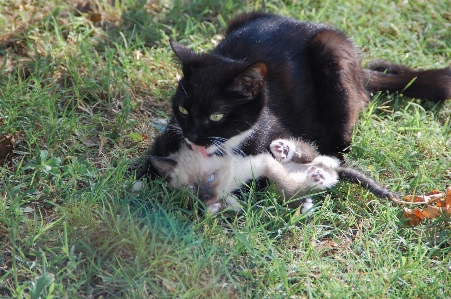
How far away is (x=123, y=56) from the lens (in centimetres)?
452

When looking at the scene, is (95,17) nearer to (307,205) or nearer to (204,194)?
(204,194)

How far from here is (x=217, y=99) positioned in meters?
3.40

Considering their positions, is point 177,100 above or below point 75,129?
above

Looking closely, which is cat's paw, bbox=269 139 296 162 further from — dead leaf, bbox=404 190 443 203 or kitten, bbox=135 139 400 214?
dead leaf, bbox=404 190 443 203

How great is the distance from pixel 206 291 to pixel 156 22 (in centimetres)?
286

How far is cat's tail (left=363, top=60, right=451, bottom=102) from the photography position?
14.3 ft

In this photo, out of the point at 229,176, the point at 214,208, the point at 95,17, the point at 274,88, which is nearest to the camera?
the point at 214,208

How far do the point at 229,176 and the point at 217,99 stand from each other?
0.47m

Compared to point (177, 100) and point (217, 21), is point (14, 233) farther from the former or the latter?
point (217, 21)

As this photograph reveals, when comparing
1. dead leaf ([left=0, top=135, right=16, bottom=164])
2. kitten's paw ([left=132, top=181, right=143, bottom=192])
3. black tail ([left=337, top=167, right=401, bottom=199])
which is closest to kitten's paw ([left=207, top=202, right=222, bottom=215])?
kitten's paw ([left=132, top=181, right=143, bottom=192])

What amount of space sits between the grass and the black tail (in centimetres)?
7

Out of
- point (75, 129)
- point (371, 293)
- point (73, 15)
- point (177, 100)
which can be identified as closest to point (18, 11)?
point (73, 15)

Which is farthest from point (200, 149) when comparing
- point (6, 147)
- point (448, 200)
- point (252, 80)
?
point (448, 200)

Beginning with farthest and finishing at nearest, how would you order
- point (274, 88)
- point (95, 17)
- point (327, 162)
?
point (95, 17) → point (274, 88) → point (327, 162)
